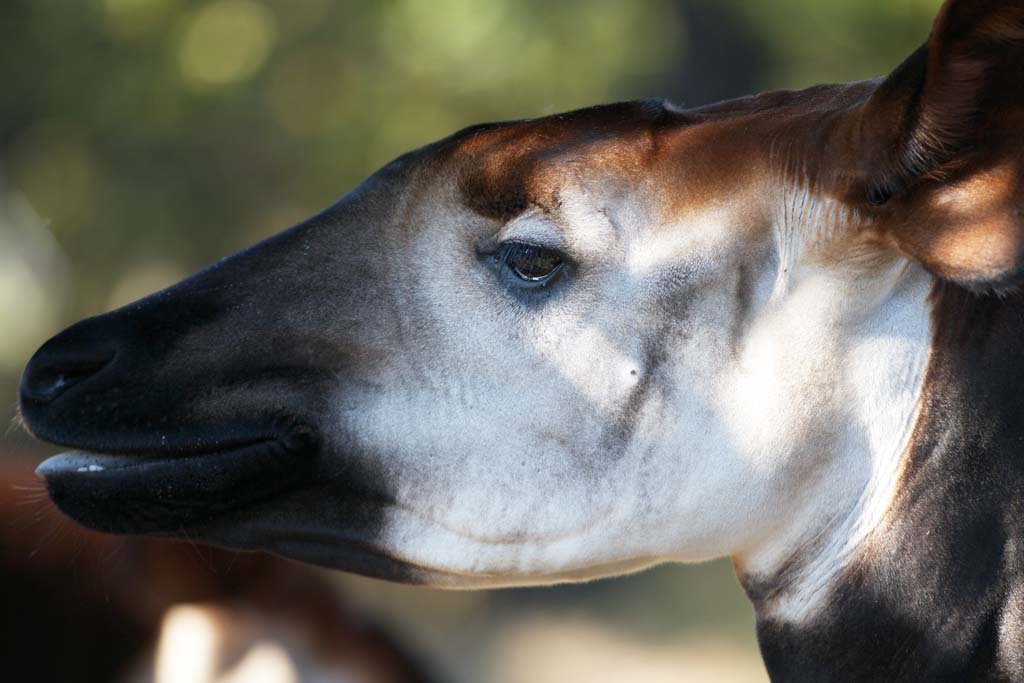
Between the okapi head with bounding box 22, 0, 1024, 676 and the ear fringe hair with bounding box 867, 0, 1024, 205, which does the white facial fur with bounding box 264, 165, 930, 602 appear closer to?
the okapi head with bounding box 22, 0, 1024, 676

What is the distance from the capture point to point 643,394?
1.84 meters

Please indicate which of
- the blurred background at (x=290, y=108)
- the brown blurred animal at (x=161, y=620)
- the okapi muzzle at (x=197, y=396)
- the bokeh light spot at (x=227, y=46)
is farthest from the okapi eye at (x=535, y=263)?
Result: the bokeh light spot at (x=227, y=46)

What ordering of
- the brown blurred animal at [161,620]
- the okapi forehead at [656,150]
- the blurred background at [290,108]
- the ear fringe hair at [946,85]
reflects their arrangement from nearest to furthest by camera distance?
the ear fringe hair at [946,85]
the okapi forehead at [656,150]
the brown blurred animal at [161,620]
the blurred background at [290,108]

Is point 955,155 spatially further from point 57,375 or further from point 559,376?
point 57,375

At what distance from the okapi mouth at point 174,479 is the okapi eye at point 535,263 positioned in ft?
1.36

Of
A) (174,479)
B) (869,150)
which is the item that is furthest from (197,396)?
(869,150)

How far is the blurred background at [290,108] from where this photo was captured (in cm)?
672

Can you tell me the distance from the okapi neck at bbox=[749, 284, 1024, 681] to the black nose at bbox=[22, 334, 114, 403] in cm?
121

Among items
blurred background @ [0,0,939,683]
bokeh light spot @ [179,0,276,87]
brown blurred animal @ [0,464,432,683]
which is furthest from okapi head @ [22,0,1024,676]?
bokeh light spot @ [179,0,276,87]

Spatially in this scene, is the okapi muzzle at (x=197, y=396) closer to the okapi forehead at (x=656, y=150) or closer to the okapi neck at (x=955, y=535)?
the okapi forehead at (x=656, y=150)

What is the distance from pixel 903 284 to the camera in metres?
1.80

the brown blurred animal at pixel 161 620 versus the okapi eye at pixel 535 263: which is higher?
the okapi eye at pixel 535 263

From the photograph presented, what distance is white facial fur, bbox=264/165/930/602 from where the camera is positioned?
70.6 inches

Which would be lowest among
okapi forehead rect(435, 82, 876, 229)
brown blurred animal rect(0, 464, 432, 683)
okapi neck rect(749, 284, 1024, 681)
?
brown blurred animal rect(0, 464, 432, 683)
